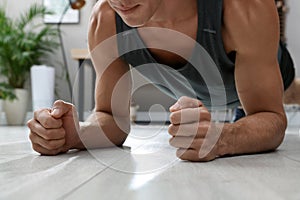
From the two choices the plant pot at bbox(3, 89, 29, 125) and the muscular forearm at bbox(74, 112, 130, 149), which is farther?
the plant pot at bbox(3, 89, 29, 125)

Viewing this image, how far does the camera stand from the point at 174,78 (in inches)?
45.2

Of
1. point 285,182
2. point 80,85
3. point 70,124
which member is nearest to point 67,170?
point 70,124

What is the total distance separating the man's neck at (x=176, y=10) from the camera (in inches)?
38.3

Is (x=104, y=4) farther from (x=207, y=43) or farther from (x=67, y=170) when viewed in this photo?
(x=67, y=170)

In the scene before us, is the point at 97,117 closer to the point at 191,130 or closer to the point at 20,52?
the point at 191,130

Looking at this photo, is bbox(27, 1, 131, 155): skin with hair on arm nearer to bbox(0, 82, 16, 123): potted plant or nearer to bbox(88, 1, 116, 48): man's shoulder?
bbox(88, 1, 116, 48): man's shoulder

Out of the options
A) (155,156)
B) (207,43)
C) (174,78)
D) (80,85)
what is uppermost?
(207,43)

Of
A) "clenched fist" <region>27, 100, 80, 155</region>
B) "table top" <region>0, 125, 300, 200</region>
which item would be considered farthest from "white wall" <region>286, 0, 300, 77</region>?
"clenched fist" <region>27, 100, 80, 155</region>

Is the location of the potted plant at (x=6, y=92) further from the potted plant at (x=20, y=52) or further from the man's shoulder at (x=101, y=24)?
the man's shoulder at (x=101, y=24)

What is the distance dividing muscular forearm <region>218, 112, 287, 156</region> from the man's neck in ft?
0.96

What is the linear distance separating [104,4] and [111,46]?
0.11m

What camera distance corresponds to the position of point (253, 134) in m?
0.83

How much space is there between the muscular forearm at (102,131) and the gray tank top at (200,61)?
0.54ft

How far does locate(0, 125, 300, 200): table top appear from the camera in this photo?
0.47m
